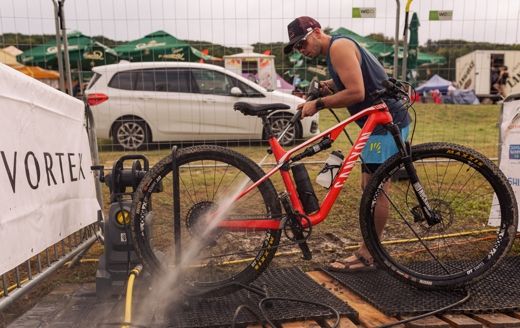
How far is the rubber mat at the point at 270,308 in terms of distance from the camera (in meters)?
2.47

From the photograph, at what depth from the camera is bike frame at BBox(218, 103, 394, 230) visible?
110 inches

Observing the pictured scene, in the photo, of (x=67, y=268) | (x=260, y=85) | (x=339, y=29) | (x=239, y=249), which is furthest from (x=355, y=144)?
(x=260, y=85)

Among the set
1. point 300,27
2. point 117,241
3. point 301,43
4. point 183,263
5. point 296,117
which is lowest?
point 183,263

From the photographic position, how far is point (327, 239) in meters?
4.05

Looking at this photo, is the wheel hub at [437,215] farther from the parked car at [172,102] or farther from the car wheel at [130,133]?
the car wheel at [130,133]

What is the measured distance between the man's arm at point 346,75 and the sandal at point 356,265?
119cm

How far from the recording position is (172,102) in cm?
757

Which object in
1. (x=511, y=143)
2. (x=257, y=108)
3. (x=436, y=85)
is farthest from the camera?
(x=436, y=85)

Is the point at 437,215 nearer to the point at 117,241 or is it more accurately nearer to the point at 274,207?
the point at 274,207

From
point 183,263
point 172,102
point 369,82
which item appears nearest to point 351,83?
point 369,82

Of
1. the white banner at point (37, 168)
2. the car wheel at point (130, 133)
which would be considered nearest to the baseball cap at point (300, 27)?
the white banner at point (37, 168)

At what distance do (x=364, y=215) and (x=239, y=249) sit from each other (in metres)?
0.86

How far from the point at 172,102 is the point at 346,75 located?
5.22 m

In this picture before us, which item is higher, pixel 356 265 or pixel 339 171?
pixel 339 171
